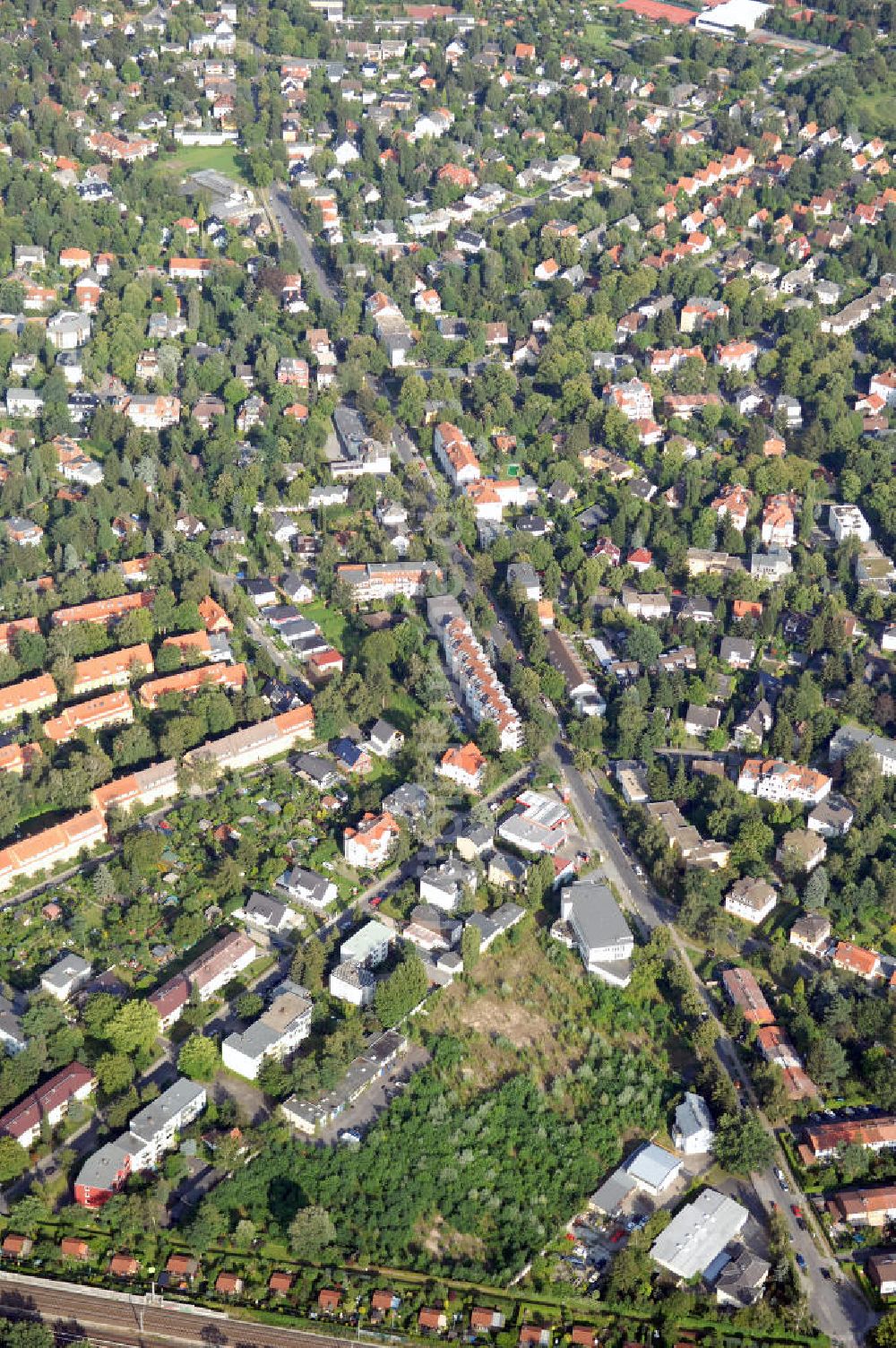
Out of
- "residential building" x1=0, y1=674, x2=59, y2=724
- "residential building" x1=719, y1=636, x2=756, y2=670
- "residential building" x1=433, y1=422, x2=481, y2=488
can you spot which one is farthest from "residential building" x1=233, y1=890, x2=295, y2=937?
→ "residential building" x1=433, y1=422, x2=481, y2=488

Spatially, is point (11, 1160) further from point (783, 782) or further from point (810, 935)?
point (783, 782)

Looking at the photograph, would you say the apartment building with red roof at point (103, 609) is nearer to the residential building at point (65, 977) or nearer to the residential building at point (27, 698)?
the residential building at point (27, 698)

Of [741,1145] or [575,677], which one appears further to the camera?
[575,677]

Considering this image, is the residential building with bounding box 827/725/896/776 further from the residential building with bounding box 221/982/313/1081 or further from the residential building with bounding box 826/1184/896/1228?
the residential building with bounding box 221/982/313/1081

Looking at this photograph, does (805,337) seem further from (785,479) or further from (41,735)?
(41,735)

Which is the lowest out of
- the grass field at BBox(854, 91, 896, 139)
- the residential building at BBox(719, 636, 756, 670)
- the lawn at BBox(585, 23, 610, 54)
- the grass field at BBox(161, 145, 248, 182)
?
the residential building at BBox(719, 636, 756, 670)

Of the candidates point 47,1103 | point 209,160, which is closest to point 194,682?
point 47,1103

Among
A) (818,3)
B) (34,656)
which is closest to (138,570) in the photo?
(34,656)
